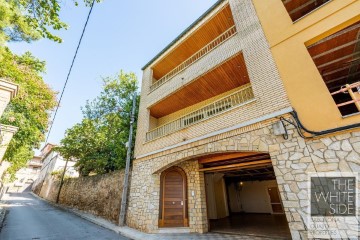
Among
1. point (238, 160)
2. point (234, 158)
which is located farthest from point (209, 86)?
point (238, 160)

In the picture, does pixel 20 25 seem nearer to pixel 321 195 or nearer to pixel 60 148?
pixel 60 148

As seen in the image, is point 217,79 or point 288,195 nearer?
point 288,195

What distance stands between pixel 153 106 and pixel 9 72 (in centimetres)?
934

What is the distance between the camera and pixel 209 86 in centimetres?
912

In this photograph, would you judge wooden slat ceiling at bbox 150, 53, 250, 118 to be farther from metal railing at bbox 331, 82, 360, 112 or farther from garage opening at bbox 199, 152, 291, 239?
garage opening at bbox 199, 152, 291, 239

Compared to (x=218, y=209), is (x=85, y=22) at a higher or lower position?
higher

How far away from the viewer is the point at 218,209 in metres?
12.6

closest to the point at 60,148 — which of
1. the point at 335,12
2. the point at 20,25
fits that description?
the point at 20,25

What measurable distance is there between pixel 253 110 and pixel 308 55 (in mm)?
2258

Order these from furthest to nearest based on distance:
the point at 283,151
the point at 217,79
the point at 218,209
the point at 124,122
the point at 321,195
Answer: the point at 124,122
the point at 218,209
the point at 217,79
the point at 283,151
the point at 321,195

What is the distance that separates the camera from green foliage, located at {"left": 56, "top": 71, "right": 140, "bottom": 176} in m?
13.6

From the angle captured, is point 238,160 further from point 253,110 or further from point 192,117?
point 192,117

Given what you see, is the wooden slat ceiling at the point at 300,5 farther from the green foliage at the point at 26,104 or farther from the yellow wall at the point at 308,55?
the green foliage at the point at 26,104

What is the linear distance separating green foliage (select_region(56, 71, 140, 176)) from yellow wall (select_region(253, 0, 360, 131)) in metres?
11.1
